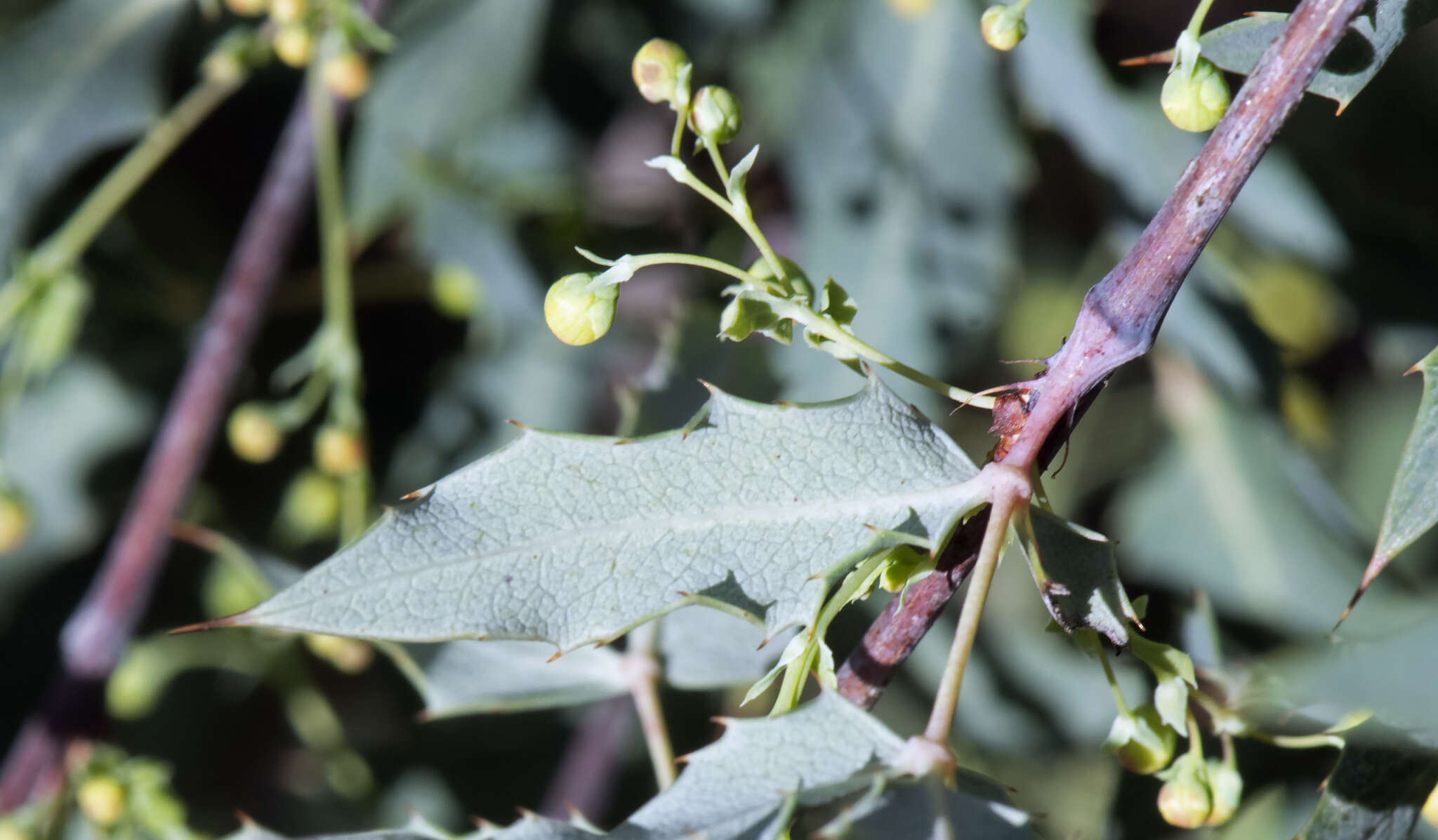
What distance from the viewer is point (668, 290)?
4.96 feet

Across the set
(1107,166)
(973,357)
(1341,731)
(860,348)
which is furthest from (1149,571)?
(860,348)

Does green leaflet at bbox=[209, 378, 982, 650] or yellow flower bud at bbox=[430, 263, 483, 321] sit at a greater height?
green leaflet at bbox=[209, 378, 982, 650]

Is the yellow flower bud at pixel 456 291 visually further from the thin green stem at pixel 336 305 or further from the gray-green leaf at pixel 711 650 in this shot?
the gray-green leaf at pixel 711 650

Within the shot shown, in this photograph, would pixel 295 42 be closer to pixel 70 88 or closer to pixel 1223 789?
pixel 70 88

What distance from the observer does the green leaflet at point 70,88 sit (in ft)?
3.53

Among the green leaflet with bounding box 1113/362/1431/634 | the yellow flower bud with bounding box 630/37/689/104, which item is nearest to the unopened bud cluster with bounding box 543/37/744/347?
the yellow flower bud with bounding box 630/37/689/104

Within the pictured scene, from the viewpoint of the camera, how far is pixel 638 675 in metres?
0.75

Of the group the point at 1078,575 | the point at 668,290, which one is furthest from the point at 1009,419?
the point at 668,290

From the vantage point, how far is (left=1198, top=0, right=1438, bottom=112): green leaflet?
0.47m

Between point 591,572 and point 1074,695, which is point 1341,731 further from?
point 1074,695

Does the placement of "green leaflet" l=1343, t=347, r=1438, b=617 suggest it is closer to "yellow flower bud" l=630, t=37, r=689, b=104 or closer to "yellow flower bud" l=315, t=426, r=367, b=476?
"yellow flower bud" l=630, t=37, r=689, b=104

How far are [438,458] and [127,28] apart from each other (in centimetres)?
56

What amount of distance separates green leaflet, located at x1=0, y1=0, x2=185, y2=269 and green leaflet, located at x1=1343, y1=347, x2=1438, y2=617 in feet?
3.55

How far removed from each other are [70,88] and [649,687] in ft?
2.91
